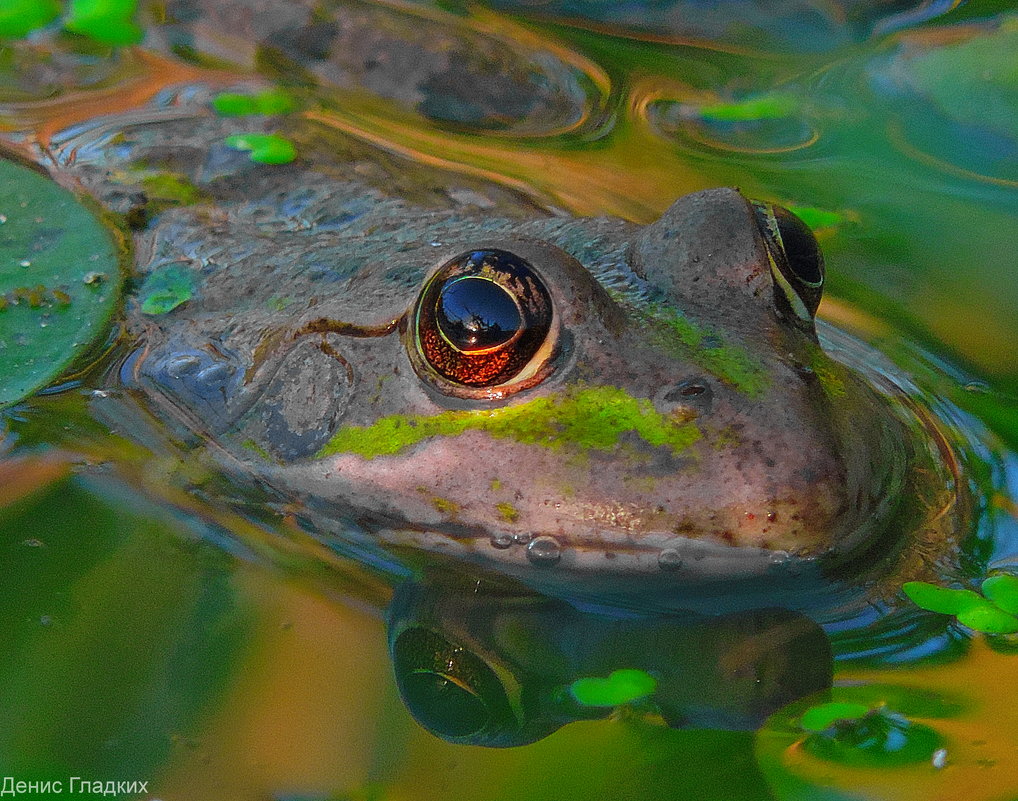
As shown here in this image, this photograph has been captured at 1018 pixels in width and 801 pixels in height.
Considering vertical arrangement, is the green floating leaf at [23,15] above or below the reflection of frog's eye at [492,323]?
below

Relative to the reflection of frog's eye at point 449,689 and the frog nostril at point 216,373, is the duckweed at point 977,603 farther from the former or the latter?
the frog nostril at point 216,373

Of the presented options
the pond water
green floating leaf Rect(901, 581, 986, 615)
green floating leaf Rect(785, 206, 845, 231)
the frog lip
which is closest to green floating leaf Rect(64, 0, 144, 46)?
the pond water

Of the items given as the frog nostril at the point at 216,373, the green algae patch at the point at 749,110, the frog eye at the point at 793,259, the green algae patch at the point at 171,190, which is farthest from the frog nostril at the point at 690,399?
the green algae patch at the point at 749,110

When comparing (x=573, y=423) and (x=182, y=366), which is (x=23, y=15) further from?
(x=573, y=423)

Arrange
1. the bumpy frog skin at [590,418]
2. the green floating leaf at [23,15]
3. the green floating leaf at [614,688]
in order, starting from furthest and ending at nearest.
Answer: the green floating leaf at [23,15] → the bumpy frog skin at [590,418] → the green floating leaf at [614,688]

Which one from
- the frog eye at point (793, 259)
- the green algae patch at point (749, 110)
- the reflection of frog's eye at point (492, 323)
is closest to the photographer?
the reflection of frog's eye at point (492, 323)

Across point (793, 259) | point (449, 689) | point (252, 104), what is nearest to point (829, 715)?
point (449, 689)
